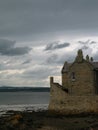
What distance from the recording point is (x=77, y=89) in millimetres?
64188

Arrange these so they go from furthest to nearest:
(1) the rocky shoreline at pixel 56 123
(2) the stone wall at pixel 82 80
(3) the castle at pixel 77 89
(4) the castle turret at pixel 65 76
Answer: (4) the castle turret at pixel 65 76 → (2) the stone wall at pixel 82 80 → (3) the castle at pixel 77 89 → (1) the rocky shoreline at pixel 56 123

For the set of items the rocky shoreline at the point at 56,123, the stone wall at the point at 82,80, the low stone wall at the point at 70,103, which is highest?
the stone wall at the point at 82,80

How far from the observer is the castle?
201ft

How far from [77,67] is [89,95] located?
518cm

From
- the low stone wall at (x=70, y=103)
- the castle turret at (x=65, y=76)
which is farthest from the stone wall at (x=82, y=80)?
Answer: the castle turret at (x=65, y=76)

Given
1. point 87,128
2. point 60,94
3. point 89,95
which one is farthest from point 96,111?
point 87,128

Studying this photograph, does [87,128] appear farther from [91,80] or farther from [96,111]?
[91,80]

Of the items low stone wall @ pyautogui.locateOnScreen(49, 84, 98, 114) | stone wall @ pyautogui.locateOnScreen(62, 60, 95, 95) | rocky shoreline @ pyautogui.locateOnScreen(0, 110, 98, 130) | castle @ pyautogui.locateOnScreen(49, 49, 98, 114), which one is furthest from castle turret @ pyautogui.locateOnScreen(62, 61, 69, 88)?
rocky shoreline @ pyautogui.locateOnScreen(0, 110, 98, 130)

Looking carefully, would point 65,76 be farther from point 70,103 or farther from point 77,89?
point 70,103

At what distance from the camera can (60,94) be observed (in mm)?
63250

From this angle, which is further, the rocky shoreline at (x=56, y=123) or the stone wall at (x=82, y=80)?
the stone wall at (x=82, y=80)

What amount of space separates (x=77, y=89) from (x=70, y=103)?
10.5 feet

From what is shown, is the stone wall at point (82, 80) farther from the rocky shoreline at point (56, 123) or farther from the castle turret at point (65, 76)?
the rocky shoreline at point (56, 123)

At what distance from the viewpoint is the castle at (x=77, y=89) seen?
61156 millimetres
